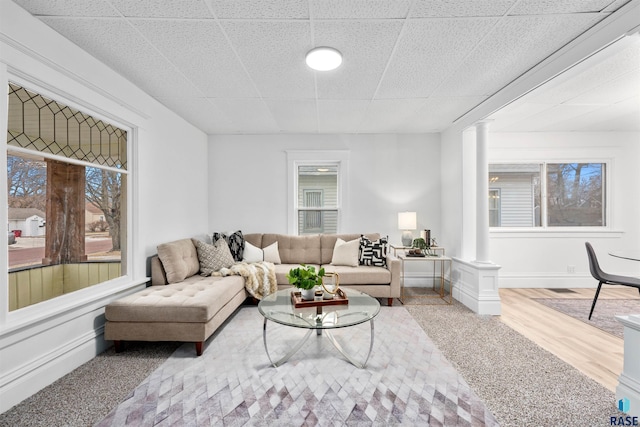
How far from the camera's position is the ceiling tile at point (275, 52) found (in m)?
2.02

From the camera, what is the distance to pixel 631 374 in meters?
1.77

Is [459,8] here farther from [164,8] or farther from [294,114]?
[294,114]

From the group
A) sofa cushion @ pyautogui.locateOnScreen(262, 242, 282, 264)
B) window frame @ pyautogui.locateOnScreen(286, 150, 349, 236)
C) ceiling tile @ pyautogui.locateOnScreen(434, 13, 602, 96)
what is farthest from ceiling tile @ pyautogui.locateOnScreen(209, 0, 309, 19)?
sofa cushion @ pyautogui.locateOnScreen(262, 242, 282, 264)

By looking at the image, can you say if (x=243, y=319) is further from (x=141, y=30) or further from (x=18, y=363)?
(x=141, y=30)

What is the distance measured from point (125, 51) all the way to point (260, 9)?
51.1 inches

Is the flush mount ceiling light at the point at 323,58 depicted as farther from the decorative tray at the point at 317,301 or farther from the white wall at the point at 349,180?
the white wall at the point at 349,180

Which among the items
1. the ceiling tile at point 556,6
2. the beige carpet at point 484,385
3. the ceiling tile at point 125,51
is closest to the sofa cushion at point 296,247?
the beige carpet at point 484,385

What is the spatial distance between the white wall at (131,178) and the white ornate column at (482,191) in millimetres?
3946

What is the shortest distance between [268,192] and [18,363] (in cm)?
346

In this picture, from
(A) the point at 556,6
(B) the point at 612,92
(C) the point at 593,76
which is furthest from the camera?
(B) the point at 612,92

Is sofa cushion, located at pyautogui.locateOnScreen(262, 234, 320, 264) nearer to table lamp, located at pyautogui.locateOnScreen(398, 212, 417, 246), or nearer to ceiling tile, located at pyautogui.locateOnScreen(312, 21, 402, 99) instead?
table lamp, located at pyautogui.locateOnScreen(398, 212, 417, 246)

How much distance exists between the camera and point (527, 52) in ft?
7.68

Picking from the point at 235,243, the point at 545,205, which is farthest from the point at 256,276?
the point at 545,205

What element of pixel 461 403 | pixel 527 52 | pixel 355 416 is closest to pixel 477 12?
→ pixel 527 52
